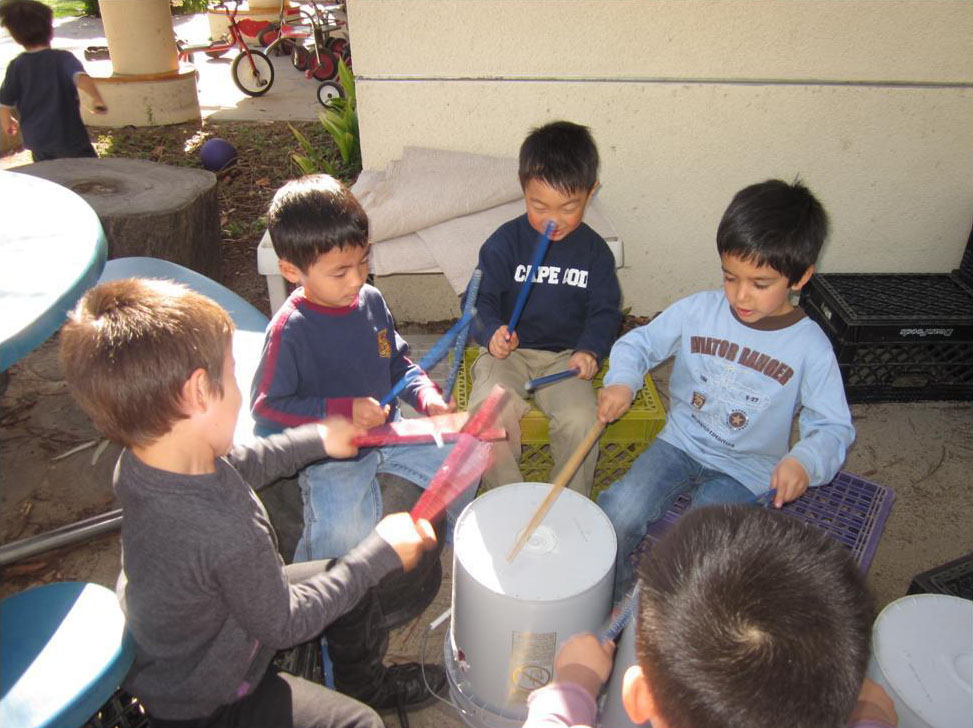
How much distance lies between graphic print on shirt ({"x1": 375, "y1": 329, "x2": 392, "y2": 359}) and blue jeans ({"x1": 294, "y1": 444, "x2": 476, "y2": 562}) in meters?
0.27

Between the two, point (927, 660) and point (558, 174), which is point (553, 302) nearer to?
point (558, 174)

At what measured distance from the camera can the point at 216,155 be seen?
5492 mm

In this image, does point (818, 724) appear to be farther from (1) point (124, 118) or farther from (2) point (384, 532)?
(1) point (124, 118)

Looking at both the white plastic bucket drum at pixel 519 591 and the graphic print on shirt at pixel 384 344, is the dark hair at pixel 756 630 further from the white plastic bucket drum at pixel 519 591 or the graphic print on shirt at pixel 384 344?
the graphic print on shirt at pixel 384 344

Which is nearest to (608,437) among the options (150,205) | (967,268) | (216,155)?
(967,268)

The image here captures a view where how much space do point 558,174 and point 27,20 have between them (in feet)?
12.4

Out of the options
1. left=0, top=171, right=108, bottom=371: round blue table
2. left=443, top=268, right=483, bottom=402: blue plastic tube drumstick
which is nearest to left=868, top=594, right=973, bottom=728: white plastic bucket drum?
left=443, top=268, right=483, bottom=402: blue plastic tube drumstick

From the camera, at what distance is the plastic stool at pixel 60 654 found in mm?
1156

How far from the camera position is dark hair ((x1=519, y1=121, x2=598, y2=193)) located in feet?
7.47

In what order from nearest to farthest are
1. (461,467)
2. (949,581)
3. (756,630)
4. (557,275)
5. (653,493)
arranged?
(756,630) < (461,467) < (949,581) < (653,493) < (557,275)

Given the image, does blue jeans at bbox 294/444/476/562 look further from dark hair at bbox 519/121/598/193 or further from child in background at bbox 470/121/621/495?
dark hair at bbox 519/121/598/193

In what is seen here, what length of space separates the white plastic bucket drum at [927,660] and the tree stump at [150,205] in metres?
3.33

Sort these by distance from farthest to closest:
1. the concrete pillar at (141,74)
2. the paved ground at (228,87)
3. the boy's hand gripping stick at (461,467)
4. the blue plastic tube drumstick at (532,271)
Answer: the paved ground at (228,87)
the concrete pillar at (141,74)
the blue plastic tube drumstick at (532,271)
the boy's hand gripping stick at (461,467)

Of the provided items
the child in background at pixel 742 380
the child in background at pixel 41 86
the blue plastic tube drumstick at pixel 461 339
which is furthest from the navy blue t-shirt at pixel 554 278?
the child in background at pixel 41 86
